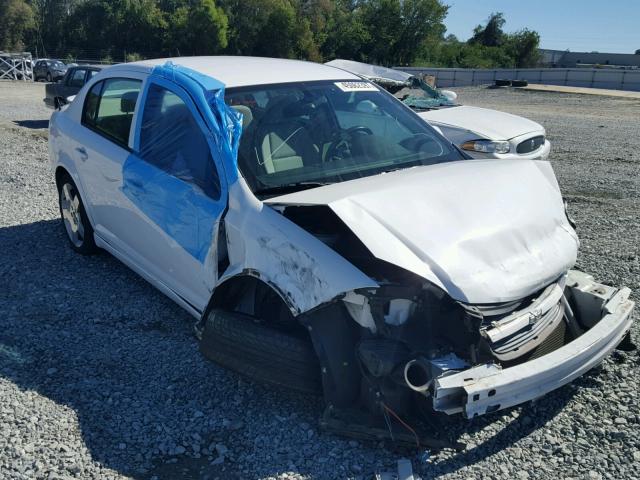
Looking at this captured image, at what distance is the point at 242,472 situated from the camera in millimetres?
2855

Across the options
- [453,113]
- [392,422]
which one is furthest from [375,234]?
[453,113]

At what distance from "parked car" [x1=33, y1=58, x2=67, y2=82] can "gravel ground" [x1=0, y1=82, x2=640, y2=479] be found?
3220cm

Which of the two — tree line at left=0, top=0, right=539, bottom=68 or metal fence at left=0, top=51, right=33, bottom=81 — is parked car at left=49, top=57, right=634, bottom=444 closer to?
metal fence at left=0, top=51, right=33, bottom=81

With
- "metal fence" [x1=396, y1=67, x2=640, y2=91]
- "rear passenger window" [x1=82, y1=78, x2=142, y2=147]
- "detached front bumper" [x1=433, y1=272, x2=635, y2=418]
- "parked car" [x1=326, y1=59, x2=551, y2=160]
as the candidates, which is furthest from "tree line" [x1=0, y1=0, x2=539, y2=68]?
"detached front bumper" [x1=433, y1=272, x2=635, y2=418]

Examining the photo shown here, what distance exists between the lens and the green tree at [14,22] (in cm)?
5422

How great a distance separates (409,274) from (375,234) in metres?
0.25

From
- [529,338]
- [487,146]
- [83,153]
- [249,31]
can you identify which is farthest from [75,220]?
[249,31]

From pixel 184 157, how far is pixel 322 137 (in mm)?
871

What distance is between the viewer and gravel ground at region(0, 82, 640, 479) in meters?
2.91

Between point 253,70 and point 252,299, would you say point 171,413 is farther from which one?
point 253,70

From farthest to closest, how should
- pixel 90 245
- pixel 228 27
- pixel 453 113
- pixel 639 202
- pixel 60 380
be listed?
pixel 228 27 → pixel 453 113 → pixel 639 202 → pixel 90 245 → pixel 60 380

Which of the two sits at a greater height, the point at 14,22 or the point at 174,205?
the point at 14,22

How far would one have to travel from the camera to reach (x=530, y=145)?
7.70 metres

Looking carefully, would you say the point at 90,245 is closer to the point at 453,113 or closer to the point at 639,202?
the point at 453,113
